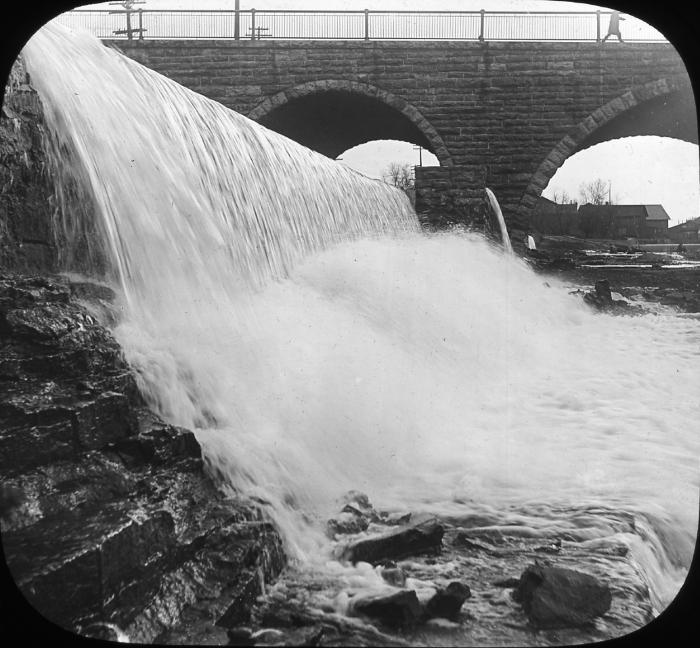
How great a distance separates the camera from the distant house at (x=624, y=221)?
3.68m

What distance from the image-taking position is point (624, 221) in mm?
4344

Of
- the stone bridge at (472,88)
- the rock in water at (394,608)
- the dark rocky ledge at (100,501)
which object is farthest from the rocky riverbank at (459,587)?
the stone bridge at (472,88)

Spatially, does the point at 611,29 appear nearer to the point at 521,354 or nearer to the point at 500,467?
the point at 521,354

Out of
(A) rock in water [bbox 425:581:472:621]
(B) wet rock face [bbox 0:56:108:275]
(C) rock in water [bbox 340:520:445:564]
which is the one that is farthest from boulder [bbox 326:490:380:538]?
(B) wet rock face [bbox 0:56:108:275]

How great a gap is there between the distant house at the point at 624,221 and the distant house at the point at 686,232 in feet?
0.47

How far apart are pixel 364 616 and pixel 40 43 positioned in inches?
108

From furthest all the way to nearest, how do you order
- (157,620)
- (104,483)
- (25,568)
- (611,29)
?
(611,29) → (104,483) → (157,620) → (25,568)

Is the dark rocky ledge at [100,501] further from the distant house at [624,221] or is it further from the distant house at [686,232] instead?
the distant house at [686,232]

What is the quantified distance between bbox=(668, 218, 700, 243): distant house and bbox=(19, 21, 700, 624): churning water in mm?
835

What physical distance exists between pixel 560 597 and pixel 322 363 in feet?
6.54

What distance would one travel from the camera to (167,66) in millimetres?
12688

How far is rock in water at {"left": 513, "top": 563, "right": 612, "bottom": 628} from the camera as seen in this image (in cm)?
157

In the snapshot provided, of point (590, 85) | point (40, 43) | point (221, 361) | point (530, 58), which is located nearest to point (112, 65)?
point (40, 43)

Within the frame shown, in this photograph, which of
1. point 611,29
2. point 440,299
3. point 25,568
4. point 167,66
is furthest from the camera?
point 167,66
